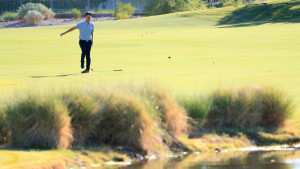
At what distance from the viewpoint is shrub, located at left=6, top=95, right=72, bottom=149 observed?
11281mm

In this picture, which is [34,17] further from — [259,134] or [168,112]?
[168,112]

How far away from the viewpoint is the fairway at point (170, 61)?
18.8 meters

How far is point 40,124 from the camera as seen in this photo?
11.3 metres

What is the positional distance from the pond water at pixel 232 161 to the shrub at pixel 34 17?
204 feet

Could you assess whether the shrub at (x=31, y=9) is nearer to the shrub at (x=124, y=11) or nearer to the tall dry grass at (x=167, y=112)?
the shrub at (x=124, y=11)

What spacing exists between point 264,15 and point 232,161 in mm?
52011

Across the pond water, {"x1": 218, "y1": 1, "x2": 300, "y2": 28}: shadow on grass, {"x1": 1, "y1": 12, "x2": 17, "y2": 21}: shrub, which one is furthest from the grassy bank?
{"x1": 1, "y1": 12, "x2": 17, "y2": 21}: shrub

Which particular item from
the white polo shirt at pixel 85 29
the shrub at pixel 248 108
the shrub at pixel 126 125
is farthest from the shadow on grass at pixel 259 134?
the white polo shirt at pixel 85 29

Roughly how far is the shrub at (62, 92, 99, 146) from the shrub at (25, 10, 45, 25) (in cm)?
6196

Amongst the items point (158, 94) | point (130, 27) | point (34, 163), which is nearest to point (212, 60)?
point (158, 94)

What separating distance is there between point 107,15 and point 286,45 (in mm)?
47466

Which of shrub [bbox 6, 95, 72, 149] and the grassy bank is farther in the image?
the grassy bank

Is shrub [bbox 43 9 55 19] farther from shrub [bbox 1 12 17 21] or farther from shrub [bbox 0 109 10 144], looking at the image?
shrub [bbox 0 109 10 144]

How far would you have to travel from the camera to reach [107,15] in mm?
79938
